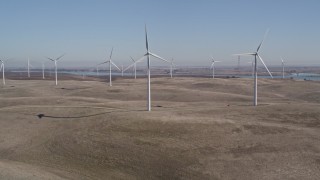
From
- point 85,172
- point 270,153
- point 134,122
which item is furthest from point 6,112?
point 270,153

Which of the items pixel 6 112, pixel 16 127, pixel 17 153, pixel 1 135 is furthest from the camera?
pixel 6 112

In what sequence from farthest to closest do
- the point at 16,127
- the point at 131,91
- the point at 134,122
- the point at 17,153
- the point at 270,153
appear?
→ 1. the point at 131,91
2. the point at 16,127
3. the point at 134,122
4. the point at 17,153
5. the point at 270,153

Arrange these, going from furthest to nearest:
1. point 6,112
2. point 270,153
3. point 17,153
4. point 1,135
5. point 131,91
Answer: point 131,91 < point 6,112 < point 1,135 < point 17,153 < point 270,153

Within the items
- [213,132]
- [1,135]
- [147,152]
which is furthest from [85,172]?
[1,135]

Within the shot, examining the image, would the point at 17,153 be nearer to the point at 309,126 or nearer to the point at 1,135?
the point at 1,135

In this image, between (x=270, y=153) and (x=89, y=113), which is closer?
(x=270, y=153)

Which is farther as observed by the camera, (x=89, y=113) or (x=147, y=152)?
(x=89, y=113)

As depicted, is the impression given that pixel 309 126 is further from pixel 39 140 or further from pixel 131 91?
pixel 131 91

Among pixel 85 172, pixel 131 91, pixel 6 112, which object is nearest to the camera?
pixel 85 172

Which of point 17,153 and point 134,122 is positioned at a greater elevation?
point 134,122
